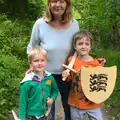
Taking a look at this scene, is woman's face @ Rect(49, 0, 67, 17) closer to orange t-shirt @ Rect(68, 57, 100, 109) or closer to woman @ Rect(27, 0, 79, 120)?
woman @ Rect(27, 0, 79, 120)

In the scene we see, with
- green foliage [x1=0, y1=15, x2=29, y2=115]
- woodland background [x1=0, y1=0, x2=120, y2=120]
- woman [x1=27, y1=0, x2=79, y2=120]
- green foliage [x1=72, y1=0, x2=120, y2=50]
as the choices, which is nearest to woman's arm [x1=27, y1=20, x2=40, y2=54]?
woman [x1=27, y1=0, x2=79, y2=120]

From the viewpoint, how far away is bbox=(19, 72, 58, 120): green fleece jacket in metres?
3.86

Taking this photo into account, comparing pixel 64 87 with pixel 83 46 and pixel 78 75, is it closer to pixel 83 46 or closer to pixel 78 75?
pixel 78 75

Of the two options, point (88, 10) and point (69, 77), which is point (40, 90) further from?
point (88, 10)

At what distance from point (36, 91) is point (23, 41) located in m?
7.04

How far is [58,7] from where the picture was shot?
4.08 meters

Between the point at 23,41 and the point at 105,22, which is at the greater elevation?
the point at 105,22

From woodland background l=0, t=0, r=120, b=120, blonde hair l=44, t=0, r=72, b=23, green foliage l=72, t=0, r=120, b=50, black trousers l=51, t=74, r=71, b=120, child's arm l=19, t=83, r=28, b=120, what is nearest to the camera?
child's arm l=19, t=83, r=28, b=120

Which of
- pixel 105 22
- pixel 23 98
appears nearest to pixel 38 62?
pixel 23 98

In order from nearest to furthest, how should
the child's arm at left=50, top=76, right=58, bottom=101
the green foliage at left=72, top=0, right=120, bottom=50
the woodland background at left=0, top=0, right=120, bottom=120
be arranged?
the child's arm at left=50, top=76, right=58, bottom=101 < the woodland background at left=0, top=0, right=120, bottom=120 < the green foliage at left=72, top=0, right=120, bottom=50

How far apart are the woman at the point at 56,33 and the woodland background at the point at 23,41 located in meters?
1.67

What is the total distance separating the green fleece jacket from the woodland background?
64.6 inches

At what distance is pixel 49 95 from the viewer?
13.2 ft

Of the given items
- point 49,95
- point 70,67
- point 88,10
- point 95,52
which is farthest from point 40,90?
point 88,10
